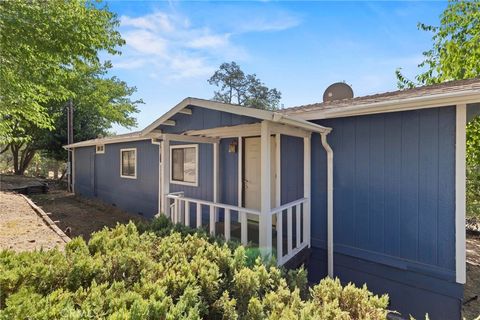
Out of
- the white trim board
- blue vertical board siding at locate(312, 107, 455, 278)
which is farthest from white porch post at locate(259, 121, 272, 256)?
blue vertical board siding at locate(312, 107, 455, 278)

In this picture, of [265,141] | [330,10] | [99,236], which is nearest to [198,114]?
[265,141]

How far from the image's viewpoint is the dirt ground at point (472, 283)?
12.9ft

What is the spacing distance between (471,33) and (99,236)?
1185cm

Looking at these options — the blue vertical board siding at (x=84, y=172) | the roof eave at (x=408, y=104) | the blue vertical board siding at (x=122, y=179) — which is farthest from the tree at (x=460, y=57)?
the blue vertical board siding at (x=84, y=172)

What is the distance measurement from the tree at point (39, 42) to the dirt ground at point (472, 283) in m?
8.36

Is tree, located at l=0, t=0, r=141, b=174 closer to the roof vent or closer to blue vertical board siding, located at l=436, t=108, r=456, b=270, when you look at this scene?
the roof vent

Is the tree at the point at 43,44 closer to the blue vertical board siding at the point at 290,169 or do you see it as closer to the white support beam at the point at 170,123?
the white support beam at the point at 170,123

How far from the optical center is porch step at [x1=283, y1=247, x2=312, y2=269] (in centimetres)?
425

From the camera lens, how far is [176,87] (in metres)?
11.9

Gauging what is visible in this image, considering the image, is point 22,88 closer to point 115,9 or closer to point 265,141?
point 115,9

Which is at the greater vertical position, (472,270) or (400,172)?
(400,172)

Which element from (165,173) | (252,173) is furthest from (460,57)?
(165,173)

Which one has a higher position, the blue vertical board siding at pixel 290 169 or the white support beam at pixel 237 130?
the white support beam at pixel 237 130

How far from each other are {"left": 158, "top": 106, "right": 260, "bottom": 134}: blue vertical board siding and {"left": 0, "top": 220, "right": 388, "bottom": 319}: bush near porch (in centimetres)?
188
